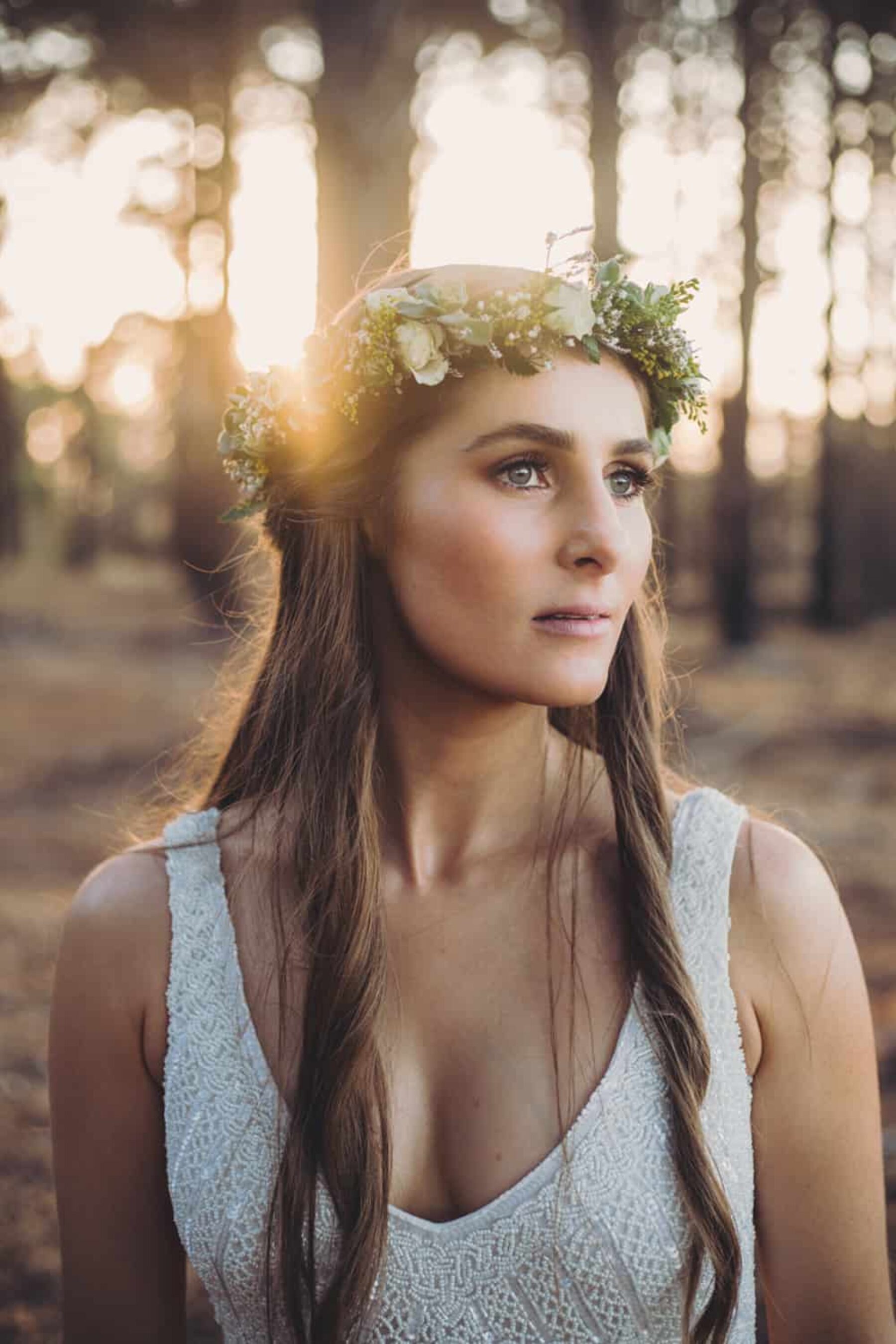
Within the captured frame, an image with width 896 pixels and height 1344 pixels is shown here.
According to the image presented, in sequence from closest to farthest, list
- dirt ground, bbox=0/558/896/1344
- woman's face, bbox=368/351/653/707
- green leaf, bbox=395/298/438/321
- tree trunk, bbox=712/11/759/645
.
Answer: woman's face, bbox=368/351/653/707 → green leaf, bbox=395/298/438/321 → dirt ground, bbox=0/558/896/1344 → tree trunk, bbox=712/11/759/645

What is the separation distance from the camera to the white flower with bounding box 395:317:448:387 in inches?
72.8

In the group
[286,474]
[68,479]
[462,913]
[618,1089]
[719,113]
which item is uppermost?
[719,113]

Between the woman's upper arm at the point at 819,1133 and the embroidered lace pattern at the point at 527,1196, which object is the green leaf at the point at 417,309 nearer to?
the embroidered lace pattern at the point at 527,1196

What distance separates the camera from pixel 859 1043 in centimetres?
183

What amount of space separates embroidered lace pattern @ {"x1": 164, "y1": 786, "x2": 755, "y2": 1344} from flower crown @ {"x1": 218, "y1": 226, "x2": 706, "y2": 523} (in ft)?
2.59

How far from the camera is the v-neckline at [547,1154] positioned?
168 cm

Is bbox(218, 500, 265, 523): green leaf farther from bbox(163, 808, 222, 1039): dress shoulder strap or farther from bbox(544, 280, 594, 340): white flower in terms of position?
bbox(544, 280, 594, 340): white flower

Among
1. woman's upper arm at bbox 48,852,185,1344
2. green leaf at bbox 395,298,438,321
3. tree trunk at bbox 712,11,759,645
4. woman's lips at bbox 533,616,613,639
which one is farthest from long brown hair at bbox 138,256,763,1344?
tree trunk at bbox 712,11,759,645

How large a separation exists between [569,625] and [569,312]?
47 centimetres

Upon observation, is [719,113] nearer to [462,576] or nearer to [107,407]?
[462,576]

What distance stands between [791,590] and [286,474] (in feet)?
62.6

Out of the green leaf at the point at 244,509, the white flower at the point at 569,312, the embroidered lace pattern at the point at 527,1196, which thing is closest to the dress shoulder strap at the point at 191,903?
the embroidered lace pattern at the point at 527,1196

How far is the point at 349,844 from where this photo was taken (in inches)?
78.6

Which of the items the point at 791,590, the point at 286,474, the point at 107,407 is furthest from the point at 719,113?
the point at 107,407
